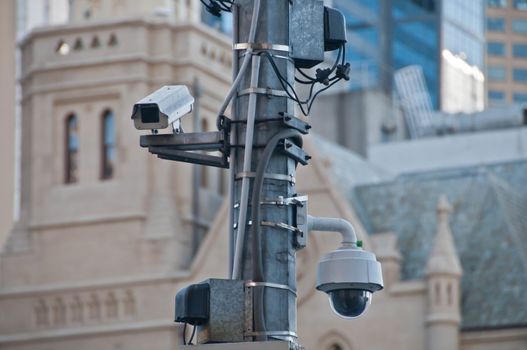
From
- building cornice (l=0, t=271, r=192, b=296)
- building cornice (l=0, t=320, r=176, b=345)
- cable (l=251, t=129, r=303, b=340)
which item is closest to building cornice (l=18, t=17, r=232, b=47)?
building cornice (l=0, t=271, r=192, b=296)

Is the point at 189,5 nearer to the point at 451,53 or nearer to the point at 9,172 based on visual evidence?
the point at 9,172

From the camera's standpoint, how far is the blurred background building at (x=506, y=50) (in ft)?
461

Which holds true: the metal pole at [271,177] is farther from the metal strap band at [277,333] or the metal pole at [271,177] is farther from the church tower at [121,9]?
the church tower at [121,9]

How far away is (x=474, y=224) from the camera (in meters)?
63.3

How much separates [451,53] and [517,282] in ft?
197

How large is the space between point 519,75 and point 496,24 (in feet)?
12.4

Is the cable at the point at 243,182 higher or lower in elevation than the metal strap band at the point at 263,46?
lower

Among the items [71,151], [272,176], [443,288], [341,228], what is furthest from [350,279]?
[71,151]

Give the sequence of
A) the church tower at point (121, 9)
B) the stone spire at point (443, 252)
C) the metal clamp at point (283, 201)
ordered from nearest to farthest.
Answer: the metal clamp at point (283, 201) < the stone spire at point (443, 252) < the church tower at point (121, 9)

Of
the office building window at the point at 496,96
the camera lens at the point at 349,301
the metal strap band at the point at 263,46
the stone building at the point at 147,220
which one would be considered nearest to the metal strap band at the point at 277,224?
the camera lens at the point at 349,301

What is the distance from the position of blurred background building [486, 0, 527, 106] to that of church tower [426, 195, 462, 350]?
80.3m

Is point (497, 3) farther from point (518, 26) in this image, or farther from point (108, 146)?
point (108, 146)

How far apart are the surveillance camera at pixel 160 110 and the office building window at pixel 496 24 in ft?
426

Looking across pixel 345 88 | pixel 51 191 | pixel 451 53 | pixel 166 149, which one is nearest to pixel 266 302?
pixel 166 149
